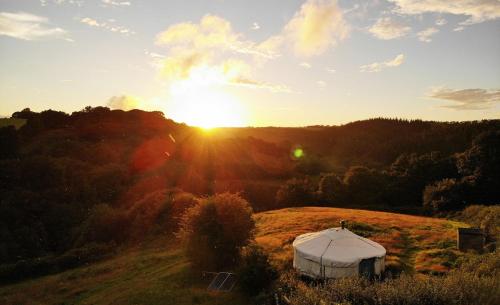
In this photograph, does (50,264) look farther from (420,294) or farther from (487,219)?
(487,219)

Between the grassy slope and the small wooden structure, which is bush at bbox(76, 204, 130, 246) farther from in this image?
the small wooden structure

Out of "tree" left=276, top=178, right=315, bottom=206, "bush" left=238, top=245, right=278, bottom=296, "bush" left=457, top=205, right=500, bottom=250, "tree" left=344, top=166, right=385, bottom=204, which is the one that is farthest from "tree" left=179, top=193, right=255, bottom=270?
"tree" left=344, top=166, right=385, bottom=204

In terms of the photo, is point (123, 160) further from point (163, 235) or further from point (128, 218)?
point (163, 235)

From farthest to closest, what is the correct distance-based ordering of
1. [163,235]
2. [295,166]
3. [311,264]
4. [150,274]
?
[295,166]
[163,235]
[150,274]
[311,264]

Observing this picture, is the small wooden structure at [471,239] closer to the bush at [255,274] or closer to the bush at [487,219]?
the bush at [487,219]

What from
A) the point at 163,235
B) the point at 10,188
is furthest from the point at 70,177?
the point at 163,235

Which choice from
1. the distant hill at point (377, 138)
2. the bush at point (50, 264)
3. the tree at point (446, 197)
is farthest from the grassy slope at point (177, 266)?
the distant hill at point (377, 138)
